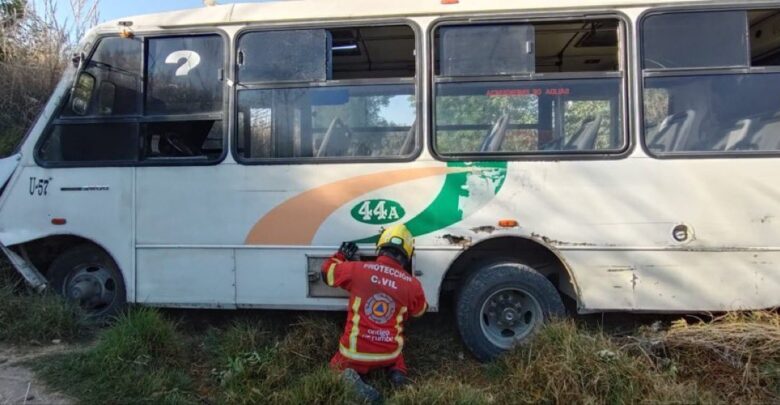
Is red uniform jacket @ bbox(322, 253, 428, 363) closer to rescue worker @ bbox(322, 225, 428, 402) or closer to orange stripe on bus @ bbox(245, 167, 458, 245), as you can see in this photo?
rescue worker @ bbox(322, 225, 428, 402)

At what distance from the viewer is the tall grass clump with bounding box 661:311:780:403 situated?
12.3 feet

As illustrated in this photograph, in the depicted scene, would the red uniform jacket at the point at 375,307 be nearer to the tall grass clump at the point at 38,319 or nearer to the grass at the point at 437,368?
the grass at the point at 437,368

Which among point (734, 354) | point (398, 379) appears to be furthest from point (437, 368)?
point (734, 354)

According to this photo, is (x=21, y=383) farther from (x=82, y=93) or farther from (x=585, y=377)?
(x=585, y=377)

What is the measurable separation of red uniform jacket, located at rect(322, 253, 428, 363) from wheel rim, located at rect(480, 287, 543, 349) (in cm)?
81

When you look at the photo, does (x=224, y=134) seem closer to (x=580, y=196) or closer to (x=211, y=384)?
(x=211, y=384)

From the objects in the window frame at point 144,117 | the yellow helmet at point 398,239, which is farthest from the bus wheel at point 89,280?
the yellow helmet at point 398,239

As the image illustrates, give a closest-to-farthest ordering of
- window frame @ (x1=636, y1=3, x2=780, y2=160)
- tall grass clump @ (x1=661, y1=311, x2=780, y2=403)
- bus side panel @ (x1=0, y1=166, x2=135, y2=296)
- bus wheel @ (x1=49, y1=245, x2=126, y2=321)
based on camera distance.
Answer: tall grass clump @ (x1=661, y1=311, x2=780, y2=403), window frame @ (x1=636, y1=3, x2=780, y2=160), bus side panel @ (x1=0, y1=166, x2=135, y2=296), bus wheel @ (x1=49, y1=245, x2=126, y2=321)

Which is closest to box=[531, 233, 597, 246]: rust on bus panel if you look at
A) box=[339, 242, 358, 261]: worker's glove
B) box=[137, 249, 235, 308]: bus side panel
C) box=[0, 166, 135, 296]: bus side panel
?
box=[339, 242, 358, 261]: worker's glove

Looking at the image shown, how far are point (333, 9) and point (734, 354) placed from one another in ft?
12.7

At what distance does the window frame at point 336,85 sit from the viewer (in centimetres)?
450

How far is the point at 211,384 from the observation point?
4074 mm

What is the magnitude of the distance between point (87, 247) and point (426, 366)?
3.09m

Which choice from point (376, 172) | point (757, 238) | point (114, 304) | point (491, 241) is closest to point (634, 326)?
point (757, 238)
